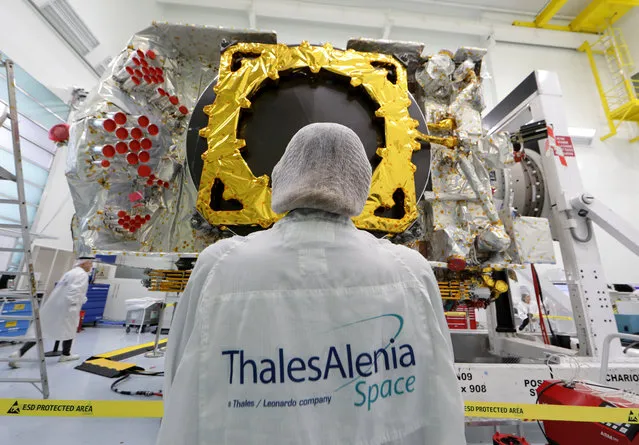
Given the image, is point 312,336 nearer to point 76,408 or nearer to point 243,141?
point 76,408

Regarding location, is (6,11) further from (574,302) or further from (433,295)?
(574,302)

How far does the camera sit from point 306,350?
2.28 feet

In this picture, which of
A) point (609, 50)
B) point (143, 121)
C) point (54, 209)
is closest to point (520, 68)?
point (609, 50)

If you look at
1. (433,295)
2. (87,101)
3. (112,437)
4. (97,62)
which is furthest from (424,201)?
(97,62)

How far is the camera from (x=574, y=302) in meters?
2.31

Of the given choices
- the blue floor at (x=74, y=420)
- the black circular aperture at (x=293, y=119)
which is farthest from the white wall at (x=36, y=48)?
the black circular aperture at (x=293, y=119)

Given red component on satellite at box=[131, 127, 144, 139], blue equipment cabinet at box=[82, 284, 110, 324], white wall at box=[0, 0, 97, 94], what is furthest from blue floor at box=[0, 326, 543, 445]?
white wall at box=[0, 0, 97, 94]

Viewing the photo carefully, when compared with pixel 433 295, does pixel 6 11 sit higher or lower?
higher

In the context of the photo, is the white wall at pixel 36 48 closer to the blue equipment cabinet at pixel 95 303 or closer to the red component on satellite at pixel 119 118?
the red component on satellite at pixel 119 118

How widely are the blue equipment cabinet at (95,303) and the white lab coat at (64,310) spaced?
3.20m

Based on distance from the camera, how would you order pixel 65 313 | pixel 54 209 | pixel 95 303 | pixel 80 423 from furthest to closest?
pixel 95 303 → pixel 54 209 → pixel 65 313 → pixel 80 423

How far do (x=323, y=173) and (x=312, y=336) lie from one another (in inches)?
14.6

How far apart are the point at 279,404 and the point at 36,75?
270 inches

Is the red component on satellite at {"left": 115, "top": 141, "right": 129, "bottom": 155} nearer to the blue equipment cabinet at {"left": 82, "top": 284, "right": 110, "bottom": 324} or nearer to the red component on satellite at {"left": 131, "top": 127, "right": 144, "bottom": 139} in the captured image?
the red component on satellite at {"left": 131, "top": 127, "right": 144, "bottom": 139}
